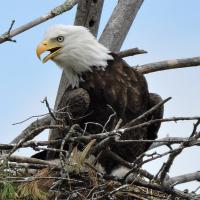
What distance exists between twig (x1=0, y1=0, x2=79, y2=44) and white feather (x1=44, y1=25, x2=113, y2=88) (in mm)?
267

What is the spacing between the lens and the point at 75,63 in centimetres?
1020

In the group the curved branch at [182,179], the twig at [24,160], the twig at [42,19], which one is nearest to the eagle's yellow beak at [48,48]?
the twig at [42,19]

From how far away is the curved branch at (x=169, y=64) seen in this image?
418 inches

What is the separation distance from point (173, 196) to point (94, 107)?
1.72 metres

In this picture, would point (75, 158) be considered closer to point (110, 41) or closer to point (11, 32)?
point (11, 32)

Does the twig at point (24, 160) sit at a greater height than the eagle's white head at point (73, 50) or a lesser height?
lesser

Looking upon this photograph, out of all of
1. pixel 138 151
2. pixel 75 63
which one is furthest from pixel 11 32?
pixel 138 151

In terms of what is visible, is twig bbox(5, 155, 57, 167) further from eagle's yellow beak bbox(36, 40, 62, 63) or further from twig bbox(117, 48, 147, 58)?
twig bbox(117, 48, 147, 58)

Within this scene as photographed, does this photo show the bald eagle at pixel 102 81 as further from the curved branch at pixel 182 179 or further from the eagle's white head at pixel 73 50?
the curved branch at pixel 182 179

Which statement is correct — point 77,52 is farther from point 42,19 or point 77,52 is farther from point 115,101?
point 115,101

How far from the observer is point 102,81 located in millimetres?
9898

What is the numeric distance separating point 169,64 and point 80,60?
3.51 feet

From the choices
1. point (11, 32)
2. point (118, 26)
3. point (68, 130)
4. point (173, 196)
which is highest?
point (118, 26)

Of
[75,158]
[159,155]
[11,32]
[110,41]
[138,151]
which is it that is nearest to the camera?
[159,155]
